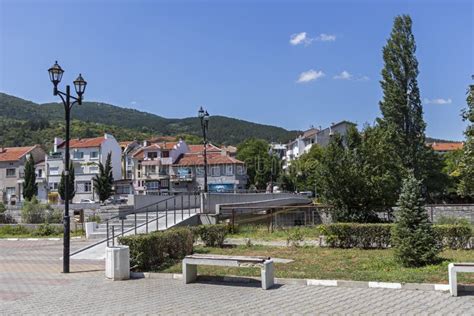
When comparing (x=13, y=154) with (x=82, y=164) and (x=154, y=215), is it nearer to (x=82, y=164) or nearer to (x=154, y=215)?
(x=82, y=164)

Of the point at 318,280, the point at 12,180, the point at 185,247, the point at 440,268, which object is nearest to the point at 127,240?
the point at 185,247

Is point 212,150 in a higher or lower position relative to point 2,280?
higher

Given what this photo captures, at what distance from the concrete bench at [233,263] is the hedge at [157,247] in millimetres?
1887

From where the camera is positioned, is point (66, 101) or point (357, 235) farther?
point (357, 235)

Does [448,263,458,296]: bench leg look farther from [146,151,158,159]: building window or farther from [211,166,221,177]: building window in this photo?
[146,151,158,159]: building window

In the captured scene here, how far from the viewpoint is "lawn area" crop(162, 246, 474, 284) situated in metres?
10.4

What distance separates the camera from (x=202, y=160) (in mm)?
80875

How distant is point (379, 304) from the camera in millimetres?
8344

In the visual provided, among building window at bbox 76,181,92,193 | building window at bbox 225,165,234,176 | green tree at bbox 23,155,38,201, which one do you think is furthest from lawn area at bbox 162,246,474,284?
building window at bbox 76,181,92,193

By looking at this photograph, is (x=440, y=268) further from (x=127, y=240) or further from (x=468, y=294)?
(x=127, y=240)

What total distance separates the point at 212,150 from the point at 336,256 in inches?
2887

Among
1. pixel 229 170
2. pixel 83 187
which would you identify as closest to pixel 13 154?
pixel 83 187

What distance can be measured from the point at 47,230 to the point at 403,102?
115 ft

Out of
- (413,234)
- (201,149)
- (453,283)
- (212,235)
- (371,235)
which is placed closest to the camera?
(453,283)
